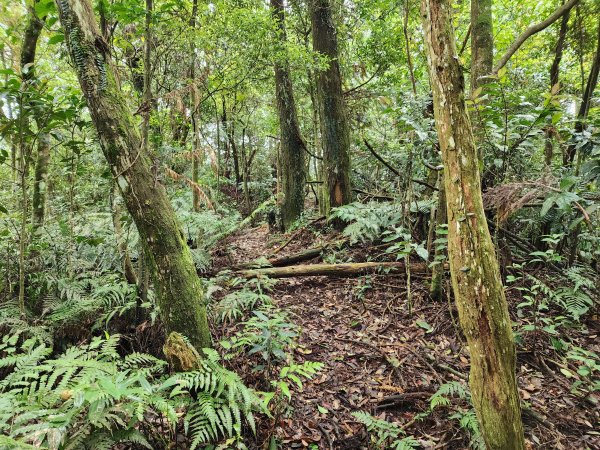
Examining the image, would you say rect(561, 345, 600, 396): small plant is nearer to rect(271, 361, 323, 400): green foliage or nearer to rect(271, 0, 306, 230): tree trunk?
rect(271, 361, 323, 400): green foliage

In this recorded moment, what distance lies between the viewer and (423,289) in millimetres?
4781

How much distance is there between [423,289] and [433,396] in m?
2.06

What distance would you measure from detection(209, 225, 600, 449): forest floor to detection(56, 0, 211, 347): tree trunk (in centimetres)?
86

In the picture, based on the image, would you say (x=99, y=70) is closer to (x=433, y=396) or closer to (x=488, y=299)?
(x=488, y=299)

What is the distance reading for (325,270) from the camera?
546 centimetres

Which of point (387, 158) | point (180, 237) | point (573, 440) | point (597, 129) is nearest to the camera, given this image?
point (573, 440)

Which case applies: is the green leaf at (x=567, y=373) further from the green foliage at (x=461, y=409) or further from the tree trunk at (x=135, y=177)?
the tree trunk at (x=135, y=177)

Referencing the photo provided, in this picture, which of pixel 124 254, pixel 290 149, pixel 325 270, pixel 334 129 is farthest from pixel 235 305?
pixel 290 149

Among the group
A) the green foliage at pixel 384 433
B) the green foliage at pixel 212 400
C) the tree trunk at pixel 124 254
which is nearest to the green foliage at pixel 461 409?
the green foliage at pixel 384 433

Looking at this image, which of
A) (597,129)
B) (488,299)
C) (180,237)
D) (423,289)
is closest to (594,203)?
(597,129)

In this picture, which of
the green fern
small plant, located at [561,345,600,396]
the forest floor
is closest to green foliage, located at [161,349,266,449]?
the forest floor

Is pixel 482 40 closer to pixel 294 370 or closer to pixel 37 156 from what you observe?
pixel 294 370

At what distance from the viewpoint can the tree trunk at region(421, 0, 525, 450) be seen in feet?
6.97

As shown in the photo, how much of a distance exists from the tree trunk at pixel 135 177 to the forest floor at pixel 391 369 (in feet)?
2.83
